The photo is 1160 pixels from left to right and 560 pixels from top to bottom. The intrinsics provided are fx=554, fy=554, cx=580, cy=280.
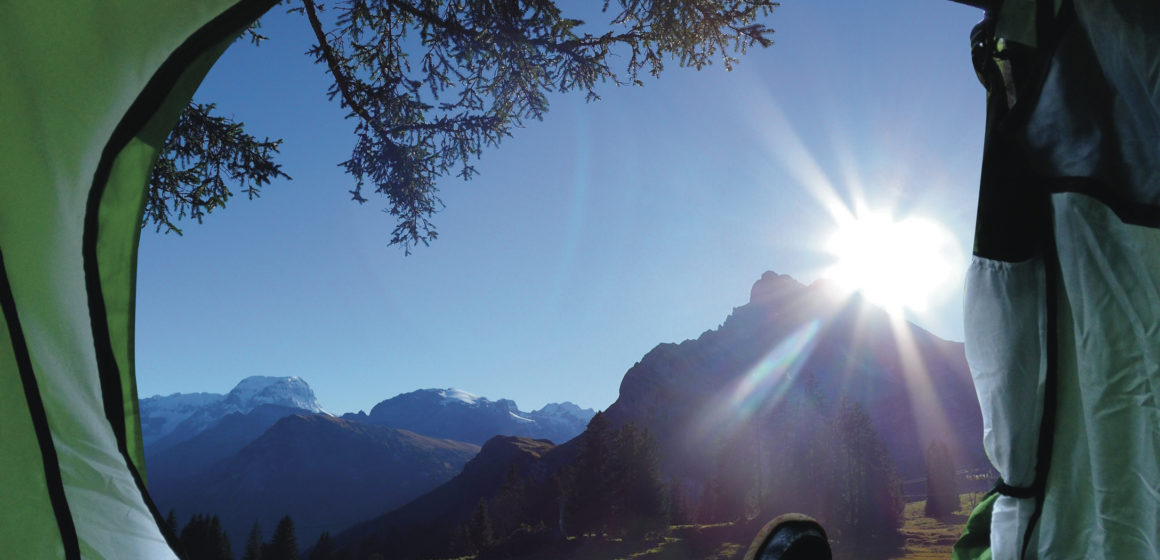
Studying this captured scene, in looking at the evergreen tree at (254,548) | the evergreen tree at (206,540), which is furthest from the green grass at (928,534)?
the evergreen tree at (206,540)

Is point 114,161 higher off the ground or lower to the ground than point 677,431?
higher

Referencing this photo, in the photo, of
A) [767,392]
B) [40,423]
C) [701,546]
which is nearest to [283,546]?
[701,546]

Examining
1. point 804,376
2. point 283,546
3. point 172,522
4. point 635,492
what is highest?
point 804,376

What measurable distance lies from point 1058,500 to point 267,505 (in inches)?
7119

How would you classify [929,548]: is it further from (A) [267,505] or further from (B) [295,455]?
(B) [295,455]

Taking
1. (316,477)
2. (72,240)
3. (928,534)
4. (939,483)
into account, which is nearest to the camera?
(72,240)

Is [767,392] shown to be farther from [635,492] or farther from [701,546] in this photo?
[635,492]

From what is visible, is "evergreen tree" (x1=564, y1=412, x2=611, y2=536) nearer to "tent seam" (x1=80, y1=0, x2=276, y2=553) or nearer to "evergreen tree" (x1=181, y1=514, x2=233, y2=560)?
"evergreen tree" (x1=181, y1=514, x2=233, y2=560)

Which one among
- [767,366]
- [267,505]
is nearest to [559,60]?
[767,366]

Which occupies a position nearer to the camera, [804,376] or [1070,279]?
[1070,279]

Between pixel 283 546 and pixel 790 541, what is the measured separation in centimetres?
4546

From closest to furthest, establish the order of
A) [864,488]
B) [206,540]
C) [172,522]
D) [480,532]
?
[172,522] → [206,540] → [480,532] → [864,488]

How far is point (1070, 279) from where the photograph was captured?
5.63ft

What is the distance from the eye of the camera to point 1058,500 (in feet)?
5.88
